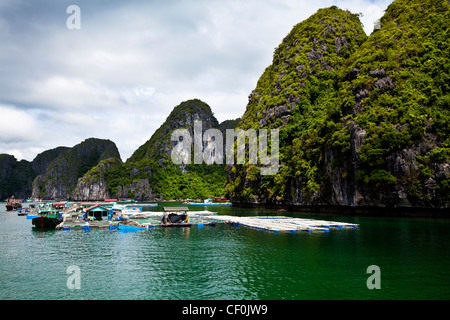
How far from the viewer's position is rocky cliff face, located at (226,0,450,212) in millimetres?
67125

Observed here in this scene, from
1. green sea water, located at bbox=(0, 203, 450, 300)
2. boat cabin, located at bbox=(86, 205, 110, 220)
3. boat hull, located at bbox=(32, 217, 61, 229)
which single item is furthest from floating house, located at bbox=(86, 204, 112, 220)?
green sea water, located at bbox=(0, 203, 450, 300)

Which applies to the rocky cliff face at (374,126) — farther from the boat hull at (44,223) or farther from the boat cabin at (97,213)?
the boat hull at (44,223)

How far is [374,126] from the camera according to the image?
71.8m

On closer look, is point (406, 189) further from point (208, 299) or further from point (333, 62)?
point (333, 62)

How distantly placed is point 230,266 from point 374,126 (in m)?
58.8

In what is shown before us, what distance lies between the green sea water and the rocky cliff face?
985 inches

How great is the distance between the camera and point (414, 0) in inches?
3907

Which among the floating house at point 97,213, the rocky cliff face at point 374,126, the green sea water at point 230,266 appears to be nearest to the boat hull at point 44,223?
the floating house at point 97,213

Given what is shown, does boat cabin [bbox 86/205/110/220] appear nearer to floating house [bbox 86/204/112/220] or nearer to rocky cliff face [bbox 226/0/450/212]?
floating house [bbox 86/204/112/220]

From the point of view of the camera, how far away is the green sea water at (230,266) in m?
20.7

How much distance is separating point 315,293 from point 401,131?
2388 inches

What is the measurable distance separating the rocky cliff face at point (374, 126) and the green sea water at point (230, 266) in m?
25.0

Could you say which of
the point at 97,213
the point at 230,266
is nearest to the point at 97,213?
the point at 97,213
